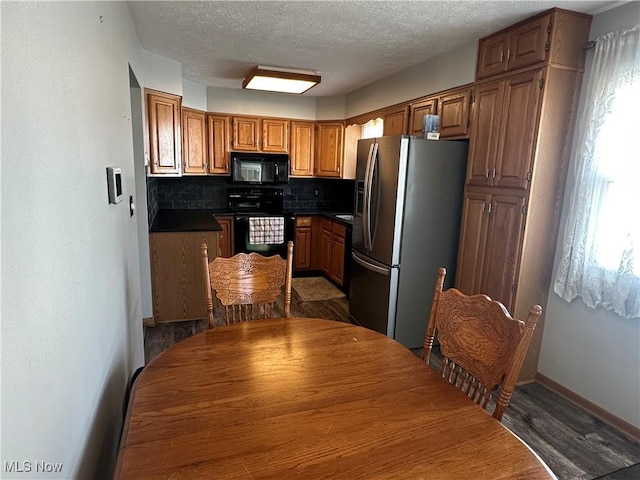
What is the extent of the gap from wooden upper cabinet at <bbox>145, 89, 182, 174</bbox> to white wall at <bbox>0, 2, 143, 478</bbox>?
173 centimetres

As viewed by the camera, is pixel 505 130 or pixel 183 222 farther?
pixel 183 222

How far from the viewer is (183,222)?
379 centimetres

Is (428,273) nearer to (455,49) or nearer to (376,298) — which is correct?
(376,298)

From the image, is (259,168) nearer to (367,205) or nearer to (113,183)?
(367,205)

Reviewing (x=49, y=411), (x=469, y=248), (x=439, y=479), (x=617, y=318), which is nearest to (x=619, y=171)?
(x=617, y=318)

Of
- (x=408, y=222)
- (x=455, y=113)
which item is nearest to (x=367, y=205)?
(x=408, y=222)

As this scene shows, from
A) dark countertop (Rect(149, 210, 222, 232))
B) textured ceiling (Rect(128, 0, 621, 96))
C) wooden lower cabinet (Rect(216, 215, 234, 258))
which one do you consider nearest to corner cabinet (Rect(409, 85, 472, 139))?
textured ceiling (Rect(128, 0, 621, 96))

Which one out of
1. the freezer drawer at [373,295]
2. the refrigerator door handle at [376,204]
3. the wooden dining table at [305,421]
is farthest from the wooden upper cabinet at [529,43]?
the wooden dining table at [305,421]

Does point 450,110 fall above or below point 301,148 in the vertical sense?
above

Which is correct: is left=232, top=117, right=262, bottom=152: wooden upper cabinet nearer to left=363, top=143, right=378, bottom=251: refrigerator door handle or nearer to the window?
left=363, top=143, right=378, bottom=251: refrigerator door handle

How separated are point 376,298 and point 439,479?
94.2 inches

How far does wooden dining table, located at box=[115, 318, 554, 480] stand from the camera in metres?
0.85

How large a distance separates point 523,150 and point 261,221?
311cm

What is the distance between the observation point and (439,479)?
0.83 metres
